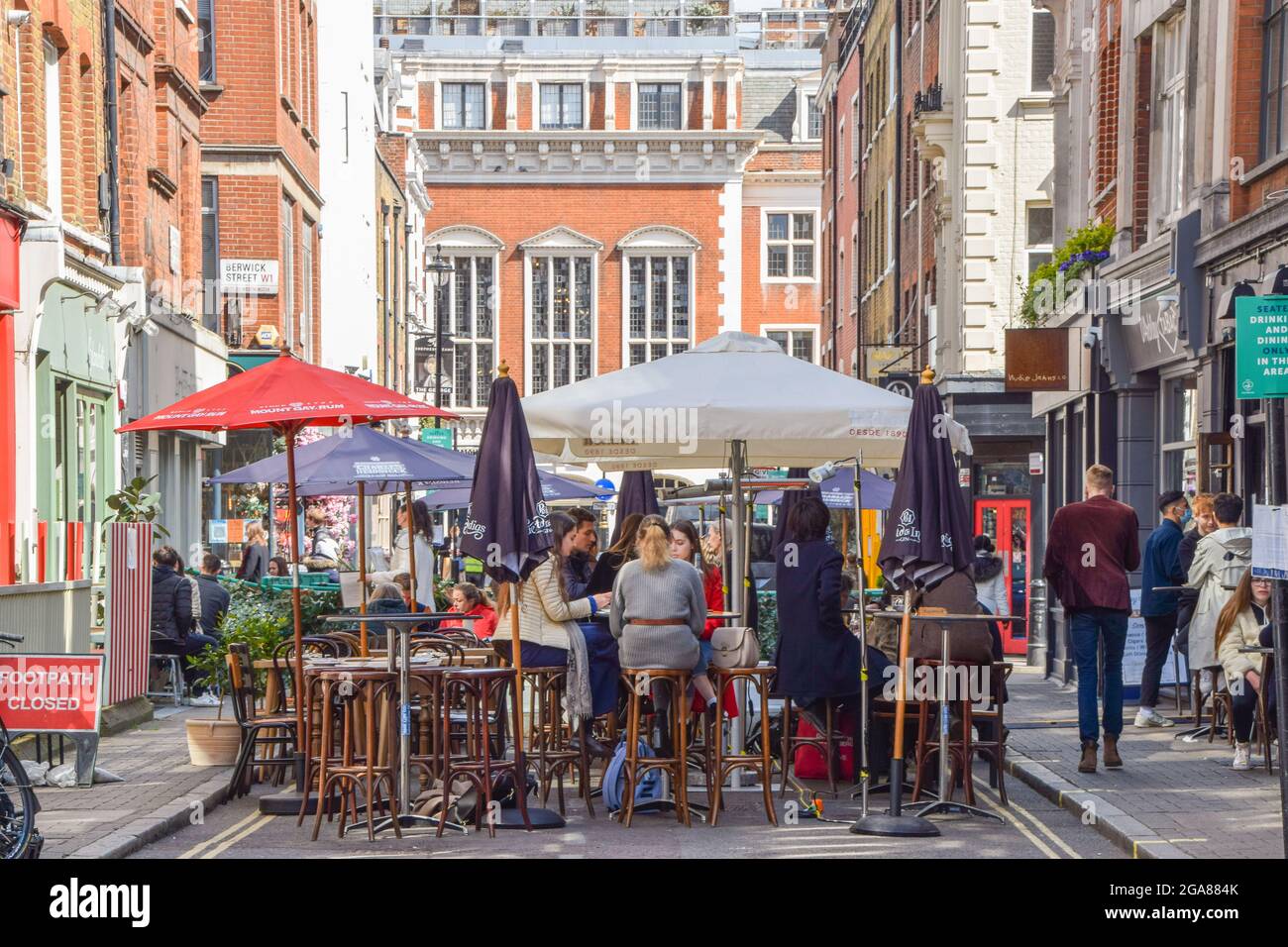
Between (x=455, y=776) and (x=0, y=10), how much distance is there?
9.75 meters

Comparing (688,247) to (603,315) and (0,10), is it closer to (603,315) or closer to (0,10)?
(603,315)

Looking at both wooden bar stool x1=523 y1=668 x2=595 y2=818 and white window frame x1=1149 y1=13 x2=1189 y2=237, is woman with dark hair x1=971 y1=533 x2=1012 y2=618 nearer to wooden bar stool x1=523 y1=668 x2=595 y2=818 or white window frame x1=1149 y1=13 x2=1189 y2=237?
white window frame x1=1149 y1=13 x2=1189 y2=237

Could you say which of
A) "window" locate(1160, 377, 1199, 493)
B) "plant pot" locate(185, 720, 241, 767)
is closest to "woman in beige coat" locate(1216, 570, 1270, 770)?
"window" locate(1160, 377, 1199, 493)

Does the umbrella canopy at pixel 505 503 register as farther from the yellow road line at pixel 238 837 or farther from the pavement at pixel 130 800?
the pavement at pixel 130 800

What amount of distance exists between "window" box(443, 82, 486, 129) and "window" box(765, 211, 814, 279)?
10179mm

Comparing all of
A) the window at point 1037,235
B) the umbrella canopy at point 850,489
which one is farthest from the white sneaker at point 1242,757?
the window at point 1037,235

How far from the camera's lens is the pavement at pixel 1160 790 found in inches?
409

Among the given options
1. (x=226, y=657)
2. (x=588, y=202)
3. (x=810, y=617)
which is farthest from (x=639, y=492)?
(x=588, y=202)

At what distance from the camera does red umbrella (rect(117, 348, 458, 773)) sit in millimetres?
12672

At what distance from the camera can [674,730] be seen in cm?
1182

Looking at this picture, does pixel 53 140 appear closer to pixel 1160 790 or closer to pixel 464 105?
pixel 1160 790
